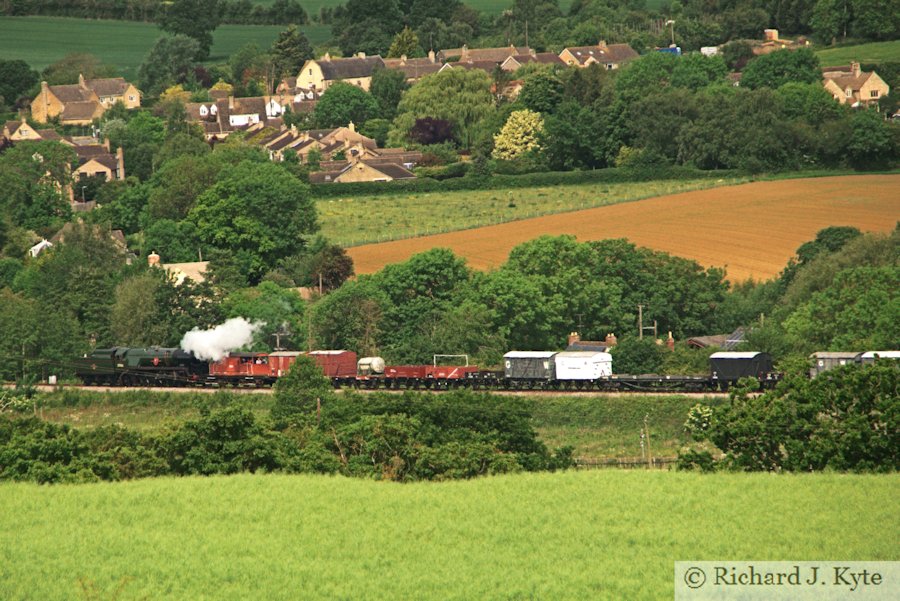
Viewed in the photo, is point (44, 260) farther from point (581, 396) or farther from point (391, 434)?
point (391, 434)

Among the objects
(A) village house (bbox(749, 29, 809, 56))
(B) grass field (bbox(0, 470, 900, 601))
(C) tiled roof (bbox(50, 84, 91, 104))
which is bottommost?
(C) tiled roof (bbox(50, 84, 91, 104))

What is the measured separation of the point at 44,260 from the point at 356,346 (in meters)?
28.5

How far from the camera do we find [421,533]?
46.8 m

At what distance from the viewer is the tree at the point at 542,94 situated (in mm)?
146375

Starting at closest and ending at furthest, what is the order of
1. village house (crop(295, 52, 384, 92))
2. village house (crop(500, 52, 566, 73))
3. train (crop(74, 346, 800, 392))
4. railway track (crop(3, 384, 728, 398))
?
railway track (crop(3, 384, 728, 398)) < train (crop(74, 346, 800, 392)) < village house (crop(500, 52, 566, 73)) < village house (crop(295, 52, 384, 92))

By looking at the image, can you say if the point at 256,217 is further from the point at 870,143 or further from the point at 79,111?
the point at 79,111

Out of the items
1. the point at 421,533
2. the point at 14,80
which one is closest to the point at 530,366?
the point at 421,533

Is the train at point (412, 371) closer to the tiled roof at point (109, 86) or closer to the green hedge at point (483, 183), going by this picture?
the green hedge at point (483, 183)

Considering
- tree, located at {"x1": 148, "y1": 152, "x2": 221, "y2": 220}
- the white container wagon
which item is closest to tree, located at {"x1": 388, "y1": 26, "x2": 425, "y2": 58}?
tree, located at {"x1": 148, "y1": 152, "x2": 221, "y2": 220}

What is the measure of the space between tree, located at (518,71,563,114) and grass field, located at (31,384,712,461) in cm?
7227

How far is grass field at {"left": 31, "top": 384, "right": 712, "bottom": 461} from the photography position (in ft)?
226

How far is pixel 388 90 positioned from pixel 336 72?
13962 mm

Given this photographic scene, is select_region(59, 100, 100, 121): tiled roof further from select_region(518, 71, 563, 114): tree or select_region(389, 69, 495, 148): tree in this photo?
select_region(518, 71, 563, 114): tree

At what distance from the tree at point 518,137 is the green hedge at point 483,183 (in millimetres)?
7023
